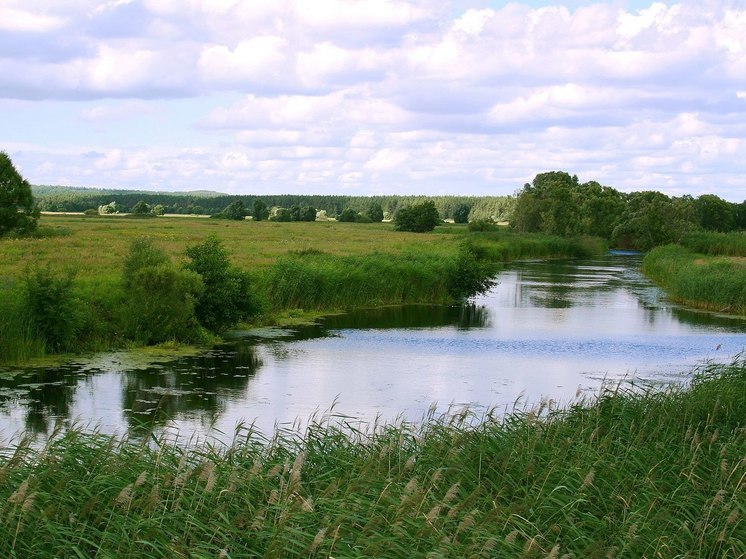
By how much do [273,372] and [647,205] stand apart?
68.8 m

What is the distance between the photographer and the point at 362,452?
326 inches

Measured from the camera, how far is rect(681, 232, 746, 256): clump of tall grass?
5641cm

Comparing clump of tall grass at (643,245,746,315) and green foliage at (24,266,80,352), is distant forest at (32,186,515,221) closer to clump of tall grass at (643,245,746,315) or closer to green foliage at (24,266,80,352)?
clump of tall grass at (643,245,746,315)

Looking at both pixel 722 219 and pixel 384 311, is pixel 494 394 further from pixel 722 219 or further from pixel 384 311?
pixel 722 219

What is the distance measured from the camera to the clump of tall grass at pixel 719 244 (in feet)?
185

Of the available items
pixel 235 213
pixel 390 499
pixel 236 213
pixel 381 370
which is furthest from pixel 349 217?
pixel 390 499

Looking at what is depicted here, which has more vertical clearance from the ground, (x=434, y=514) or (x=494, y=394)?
(x=434, y=514)

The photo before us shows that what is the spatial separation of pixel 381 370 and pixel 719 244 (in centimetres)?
4516

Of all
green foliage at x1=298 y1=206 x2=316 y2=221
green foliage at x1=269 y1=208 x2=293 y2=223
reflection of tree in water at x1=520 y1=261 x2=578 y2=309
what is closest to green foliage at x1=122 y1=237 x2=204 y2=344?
reflection of tree in water at x1=520 y1=261 x2=578 y2=309

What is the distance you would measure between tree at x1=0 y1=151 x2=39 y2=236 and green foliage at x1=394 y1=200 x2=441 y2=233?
46.5m

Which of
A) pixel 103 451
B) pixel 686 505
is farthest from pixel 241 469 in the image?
pixel 686 505

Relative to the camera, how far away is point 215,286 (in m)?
22.1

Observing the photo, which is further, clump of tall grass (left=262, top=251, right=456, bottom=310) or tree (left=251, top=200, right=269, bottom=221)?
tree (left=251, top=200, right=269, bottom=221)

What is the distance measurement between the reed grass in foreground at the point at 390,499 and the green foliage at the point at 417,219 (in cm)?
8148
